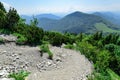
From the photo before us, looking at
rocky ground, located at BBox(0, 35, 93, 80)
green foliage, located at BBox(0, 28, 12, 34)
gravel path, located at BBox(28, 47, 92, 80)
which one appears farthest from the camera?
green foliage, located at BBox(0, 28, 12, 34)

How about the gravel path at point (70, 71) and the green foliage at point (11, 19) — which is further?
the green foliage at point (11, 19)

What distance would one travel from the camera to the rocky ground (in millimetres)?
22609

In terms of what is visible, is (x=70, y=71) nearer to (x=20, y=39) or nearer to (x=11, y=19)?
(x=20, y=39)

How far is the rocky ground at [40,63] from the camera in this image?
2261 cm

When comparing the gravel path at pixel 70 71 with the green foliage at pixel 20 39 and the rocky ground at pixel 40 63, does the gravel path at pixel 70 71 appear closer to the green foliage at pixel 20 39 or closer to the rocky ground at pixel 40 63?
the rocky ground at pixel 40 63

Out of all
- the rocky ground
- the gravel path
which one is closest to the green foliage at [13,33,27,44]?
the rocky ground

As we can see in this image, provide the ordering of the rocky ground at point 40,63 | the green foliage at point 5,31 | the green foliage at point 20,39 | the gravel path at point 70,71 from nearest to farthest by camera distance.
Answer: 1. the gravel path at point 70,71
2. the rocky ground at point 40,63
3. the green foliage at point 20,39
4. the green foliage at point 5,31

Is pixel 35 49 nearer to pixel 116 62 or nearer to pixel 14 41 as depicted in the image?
pixel 14 41

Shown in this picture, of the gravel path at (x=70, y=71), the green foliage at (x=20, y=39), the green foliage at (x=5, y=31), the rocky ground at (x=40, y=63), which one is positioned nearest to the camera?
the gravel path at (x=70, y=71)

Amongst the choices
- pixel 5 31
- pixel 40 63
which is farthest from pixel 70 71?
pixel 5 31

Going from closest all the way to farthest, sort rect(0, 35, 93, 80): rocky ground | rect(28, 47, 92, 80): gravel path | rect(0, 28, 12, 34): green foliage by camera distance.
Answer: rect(28, 47, 92, 80): gravel path
rect(0, 35, 93, 80): rocky ground
rect(0, 28, 12, 34): green foliage

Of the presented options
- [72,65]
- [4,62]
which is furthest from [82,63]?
[4,62]

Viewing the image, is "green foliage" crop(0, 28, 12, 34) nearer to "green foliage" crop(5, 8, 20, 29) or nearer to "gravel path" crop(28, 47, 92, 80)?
"green foliage" crop(5, 8, 20, 29)

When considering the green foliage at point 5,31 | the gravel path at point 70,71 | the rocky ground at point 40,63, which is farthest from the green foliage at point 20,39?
the gravel path at point 70,71
